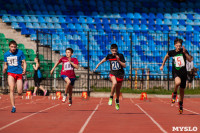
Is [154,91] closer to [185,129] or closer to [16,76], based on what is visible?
[16,76]

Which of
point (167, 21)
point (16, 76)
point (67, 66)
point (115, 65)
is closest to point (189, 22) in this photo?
point (167, 21)

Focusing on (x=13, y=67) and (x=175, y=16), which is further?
(x=175, y=16)

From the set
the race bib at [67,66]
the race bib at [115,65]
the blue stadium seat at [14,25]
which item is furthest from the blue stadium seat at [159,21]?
the race bib at [115,65]

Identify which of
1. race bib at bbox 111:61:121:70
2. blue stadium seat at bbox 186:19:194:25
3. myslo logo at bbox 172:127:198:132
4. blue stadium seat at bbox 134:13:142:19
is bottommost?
myslo logo at bbox 172:127:198:132

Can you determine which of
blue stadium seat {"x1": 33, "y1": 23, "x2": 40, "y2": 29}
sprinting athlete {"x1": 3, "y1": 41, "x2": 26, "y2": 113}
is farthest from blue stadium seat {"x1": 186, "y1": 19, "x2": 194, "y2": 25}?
sprinting athlete {"x1": 3, "y1": 41, "x2": 26, "y2": 113}

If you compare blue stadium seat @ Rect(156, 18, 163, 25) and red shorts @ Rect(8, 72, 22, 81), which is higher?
blue stadium seat @ Rect(156, 18, 163, 25)

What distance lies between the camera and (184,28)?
92.1 ft

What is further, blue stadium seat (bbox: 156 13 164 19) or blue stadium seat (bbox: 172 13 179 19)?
blue stadium seat (bbox: 172 13 179 19)

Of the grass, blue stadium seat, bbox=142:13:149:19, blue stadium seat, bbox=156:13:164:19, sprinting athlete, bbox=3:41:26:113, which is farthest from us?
blue stadium seat, bbox=156:13:164:19

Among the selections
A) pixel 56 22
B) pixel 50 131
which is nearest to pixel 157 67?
pixel 56 22

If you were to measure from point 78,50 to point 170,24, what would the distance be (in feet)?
24.1

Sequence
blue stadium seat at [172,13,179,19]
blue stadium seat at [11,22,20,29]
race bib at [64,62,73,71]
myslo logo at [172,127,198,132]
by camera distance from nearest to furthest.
Answer: myslo logo at [172,127,198,132]
race bib at [64,62,73,71]
blue stadium seat at [11,22,20,29]
blue stadium seat at [172,13,179,19]

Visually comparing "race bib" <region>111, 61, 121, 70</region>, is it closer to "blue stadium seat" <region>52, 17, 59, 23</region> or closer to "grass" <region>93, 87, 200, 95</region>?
"grass" <region>93, 87, 200, 95</region>

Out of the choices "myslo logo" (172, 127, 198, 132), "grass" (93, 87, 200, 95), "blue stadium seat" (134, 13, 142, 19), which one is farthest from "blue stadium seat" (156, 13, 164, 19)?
"myslo logo" (172, 127, 198, 132)
